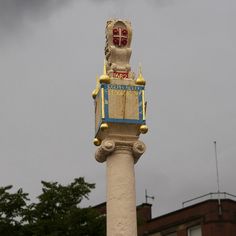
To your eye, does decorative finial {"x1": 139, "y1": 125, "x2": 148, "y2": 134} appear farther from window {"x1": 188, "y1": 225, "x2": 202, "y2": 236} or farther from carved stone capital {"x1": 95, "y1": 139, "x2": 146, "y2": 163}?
window {"x1": 188, "y1": 225, "x2": 202, "y2": 236}

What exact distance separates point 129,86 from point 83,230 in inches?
731

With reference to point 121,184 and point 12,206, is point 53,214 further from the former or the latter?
point 121,184

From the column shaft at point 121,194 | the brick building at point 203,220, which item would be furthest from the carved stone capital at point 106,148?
the brick building at point 203,220

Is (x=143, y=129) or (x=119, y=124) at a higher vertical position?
(x=119, y=124)

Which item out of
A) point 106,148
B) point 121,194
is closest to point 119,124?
point 106,148

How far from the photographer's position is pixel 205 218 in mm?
58406

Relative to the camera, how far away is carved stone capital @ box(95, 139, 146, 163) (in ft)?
82.8

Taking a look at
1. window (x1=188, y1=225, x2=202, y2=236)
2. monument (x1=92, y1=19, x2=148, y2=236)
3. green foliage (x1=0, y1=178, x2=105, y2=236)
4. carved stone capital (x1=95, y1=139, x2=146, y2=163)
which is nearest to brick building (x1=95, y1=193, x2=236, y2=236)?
window (x1=188, y1=225, x2=202, y2=236)

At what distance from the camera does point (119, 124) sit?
25.8 meters

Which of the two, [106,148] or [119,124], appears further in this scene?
[119,124]

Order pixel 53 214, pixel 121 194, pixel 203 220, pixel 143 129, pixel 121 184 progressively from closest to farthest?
pixel 121 194 → pixel 121 184 → pixel 143 129 → pixel 53 214 → pixel 203 220

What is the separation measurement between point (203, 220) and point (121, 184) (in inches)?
1362

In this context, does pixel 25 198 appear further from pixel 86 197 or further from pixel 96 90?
pixel 96 90

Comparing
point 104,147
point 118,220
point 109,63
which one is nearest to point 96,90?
point 109,63
